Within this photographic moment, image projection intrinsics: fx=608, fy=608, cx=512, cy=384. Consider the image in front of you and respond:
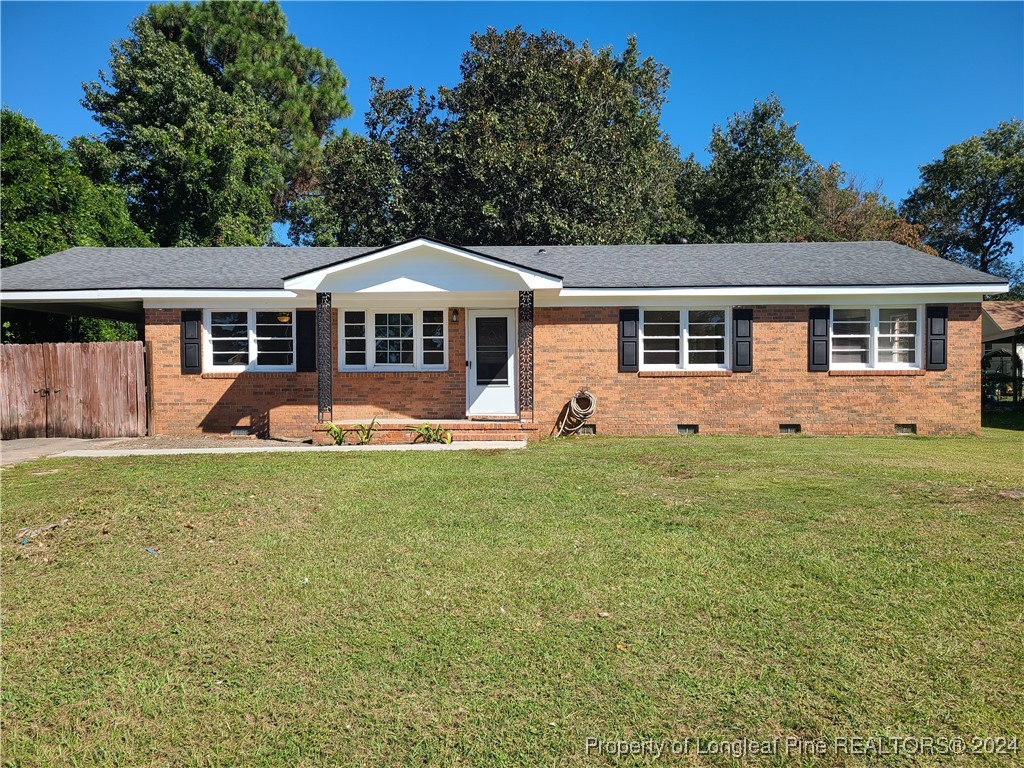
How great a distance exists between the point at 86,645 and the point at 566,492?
4.78m

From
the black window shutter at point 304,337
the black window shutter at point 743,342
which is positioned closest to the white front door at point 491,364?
the black window shutter at point 304,337

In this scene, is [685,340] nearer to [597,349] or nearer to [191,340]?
Answer: [597,349]

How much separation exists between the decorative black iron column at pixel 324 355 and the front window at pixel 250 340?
1.50m

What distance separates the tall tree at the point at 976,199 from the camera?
120ft

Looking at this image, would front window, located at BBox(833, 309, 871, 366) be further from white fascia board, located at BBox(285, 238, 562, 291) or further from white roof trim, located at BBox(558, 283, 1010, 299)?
white fascia board, located at BBox(285, 238, 562, 291)

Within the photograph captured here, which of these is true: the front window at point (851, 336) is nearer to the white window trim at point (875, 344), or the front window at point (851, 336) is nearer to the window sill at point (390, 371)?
the white window trim at point (875, 344)

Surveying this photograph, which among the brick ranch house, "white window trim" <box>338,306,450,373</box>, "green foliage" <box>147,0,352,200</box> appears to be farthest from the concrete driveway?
"green foliage" <box>147,0,352,200</box>

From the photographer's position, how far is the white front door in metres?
13.5

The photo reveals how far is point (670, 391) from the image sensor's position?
13016 mm

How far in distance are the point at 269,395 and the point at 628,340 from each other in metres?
7.82

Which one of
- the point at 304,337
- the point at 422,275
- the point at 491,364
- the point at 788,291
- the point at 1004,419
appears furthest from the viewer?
the point at 1004,419

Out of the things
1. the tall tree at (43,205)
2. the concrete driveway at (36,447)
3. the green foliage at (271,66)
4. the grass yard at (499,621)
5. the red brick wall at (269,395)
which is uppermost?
the green foliage at (271,66)

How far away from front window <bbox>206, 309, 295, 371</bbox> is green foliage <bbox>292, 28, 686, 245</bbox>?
9.53m

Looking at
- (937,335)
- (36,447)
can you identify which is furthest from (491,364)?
(937,335)
